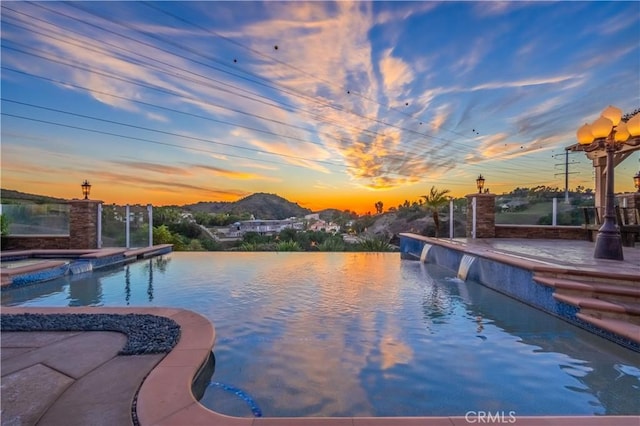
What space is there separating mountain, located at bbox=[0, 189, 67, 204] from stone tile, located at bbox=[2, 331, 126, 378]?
28.5 ft

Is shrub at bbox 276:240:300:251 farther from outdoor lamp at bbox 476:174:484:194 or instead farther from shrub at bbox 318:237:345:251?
outdoor lamp at bbox 476:174:484:194

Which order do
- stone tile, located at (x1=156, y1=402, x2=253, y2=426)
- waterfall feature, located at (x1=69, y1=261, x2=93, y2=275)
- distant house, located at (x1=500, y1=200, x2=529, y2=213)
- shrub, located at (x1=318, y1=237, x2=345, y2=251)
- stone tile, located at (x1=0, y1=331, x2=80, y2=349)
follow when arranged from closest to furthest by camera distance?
stone tile, located at (x1=156, y1=402, x2=253, y2=426)
stone tile, located at (x1=0, y1=331, x2=80, y2=349)
waterfall feature, located at (x1=69, y1=261, x2=93, y2=275)
distant house, located at (x1=500, y1=200, x2=529, y2=213)
shrub, located at (x1=318, y1=237, x2=345, y2=251)

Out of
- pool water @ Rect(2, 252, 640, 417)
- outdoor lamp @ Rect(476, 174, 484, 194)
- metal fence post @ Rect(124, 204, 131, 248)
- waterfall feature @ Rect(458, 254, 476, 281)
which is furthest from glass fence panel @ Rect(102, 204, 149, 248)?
outdoor lamp @ Rect(476, 174, 484, 194)

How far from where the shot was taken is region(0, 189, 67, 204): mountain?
974 cm

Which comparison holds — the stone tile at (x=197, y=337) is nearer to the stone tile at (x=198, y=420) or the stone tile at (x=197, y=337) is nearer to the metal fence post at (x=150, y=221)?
the stone tile at (x=198, y=420)

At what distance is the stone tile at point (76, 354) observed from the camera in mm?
2400

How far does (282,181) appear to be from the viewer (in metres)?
16.1

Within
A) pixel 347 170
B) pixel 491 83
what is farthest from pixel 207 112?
pixel 491 83

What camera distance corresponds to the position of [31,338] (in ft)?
9.84

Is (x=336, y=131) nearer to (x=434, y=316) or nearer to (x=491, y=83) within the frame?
(x=491, y=83)

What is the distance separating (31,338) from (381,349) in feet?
10.8

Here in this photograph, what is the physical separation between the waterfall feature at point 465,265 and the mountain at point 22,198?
1109 centimetres

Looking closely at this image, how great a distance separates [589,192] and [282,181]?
496 inches

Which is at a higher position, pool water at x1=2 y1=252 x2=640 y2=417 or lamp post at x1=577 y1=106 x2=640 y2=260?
lamp post at x1=577 y1=106 x2=640 y2=260
